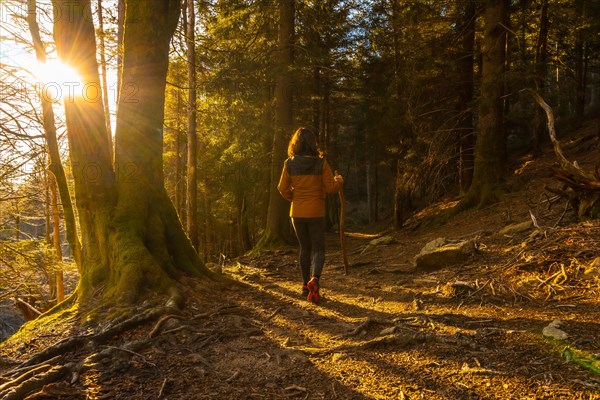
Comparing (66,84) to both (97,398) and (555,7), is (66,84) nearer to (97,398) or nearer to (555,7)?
(97,398)

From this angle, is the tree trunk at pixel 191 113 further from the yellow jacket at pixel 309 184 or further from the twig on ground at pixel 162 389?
the twig on ground at pixel 162 389

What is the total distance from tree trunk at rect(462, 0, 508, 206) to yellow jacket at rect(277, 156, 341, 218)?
6.54 metres

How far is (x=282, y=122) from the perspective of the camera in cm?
1253

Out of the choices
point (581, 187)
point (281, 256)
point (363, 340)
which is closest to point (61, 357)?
point (363, 340)

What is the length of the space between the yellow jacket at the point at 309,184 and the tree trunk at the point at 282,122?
6.92 meters

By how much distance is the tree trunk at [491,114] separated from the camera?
9.84 m

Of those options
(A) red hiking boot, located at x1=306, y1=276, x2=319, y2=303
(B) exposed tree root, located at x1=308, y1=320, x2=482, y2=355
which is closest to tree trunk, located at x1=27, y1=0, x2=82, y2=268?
(A) red hiking boot, located at x1=306, y1=276, x2=319, y2=303

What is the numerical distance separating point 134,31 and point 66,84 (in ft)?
4.54

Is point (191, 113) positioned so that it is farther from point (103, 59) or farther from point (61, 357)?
point (61, 357)

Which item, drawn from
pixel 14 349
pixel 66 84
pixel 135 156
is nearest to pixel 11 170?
pixel 66 84

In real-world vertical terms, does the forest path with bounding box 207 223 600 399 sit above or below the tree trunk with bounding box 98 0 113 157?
below

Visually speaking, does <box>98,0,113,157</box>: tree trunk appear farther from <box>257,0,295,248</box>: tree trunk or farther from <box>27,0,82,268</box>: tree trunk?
<box>257,0,295,248</box>: tree trunk

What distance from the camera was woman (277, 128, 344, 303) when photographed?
17.5 feet

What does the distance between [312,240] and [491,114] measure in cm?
744
